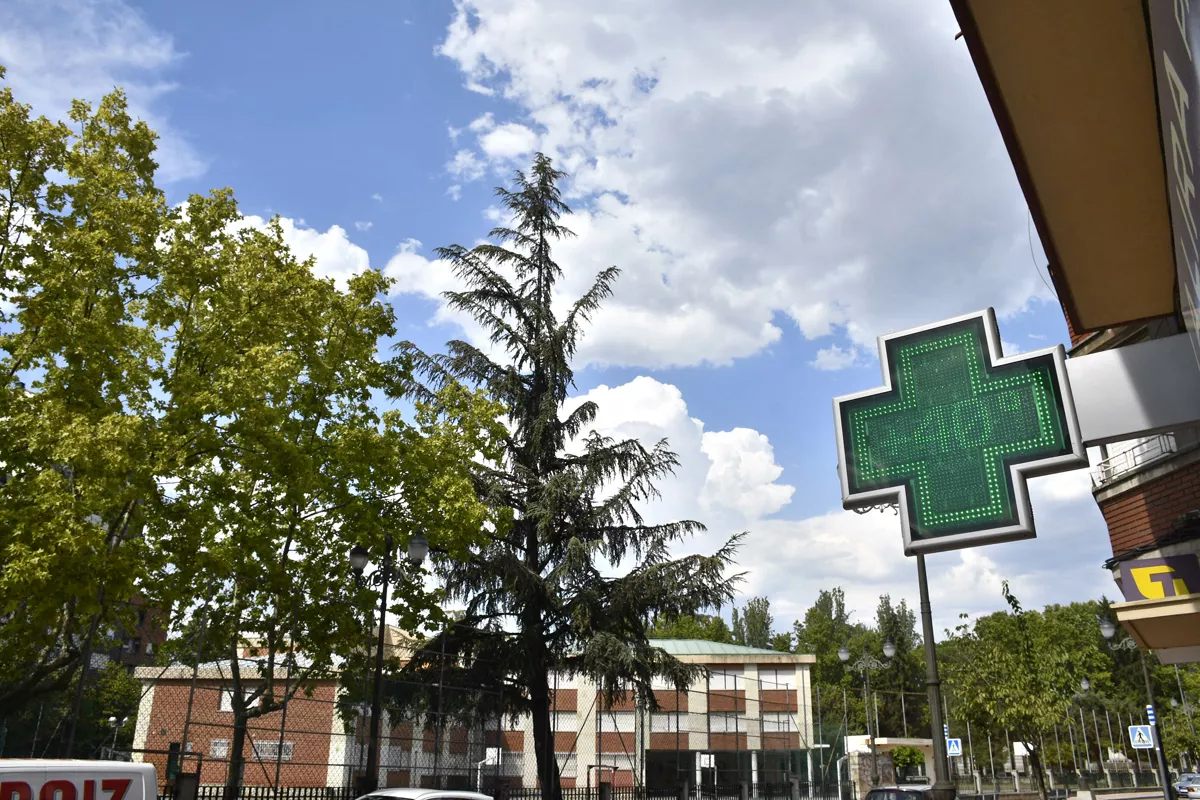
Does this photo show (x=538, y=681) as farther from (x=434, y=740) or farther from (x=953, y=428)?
(x=953, y=428)

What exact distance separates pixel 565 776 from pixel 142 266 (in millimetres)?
28623

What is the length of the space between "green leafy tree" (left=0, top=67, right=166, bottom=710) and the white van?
171 inches

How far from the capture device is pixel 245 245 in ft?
57.0

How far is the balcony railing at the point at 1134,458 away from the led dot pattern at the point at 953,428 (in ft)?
18.6

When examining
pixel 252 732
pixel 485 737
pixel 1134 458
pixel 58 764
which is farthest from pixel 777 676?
pixel 58 764

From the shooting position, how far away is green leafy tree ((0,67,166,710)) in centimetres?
1262

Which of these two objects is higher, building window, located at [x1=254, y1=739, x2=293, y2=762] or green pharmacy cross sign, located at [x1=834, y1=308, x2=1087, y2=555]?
green pharmacy cross sign, located at [x1=834, y1=308, x2=1087, y2=555]

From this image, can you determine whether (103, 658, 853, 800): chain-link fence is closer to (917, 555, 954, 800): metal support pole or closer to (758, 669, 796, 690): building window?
(758, 669, 796, 690): building window

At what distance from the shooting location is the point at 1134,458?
1213 centimetres

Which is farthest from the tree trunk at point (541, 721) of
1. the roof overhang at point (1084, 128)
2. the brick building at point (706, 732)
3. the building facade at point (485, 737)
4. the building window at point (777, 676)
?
the building window at point (777, 676)

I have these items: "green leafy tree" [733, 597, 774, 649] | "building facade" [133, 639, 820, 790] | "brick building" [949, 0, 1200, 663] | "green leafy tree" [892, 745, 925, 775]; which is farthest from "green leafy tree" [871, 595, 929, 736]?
"brick building" [949, 0, 1200, 663]

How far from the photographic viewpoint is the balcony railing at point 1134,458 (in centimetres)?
1134

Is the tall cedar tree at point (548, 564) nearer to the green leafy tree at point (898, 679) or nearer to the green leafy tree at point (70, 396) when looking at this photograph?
the green leafy tree at point (70, 396)

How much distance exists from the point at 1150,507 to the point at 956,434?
6.66 metres
